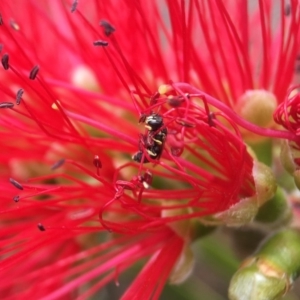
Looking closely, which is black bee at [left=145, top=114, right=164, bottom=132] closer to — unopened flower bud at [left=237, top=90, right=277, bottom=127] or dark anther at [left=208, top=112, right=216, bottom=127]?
dark anther at [left=208, top=112, right=216, bottom=127]

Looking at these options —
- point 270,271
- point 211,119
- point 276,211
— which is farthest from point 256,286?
point 211,119

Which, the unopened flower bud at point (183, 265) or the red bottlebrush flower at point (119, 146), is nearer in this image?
the red bottlebrush flower at point (119, 146)

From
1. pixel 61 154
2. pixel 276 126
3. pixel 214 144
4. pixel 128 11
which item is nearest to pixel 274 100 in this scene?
pixel 276 126

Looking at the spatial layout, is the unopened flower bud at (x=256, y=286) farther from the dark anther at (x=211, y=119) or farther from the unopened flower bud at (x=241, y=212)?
the dark anther at (x=211, y=119)

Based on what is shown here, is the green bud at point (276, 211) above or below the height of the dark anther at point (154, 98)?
below

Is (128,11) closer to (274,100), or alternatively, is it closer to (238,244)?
(274,100)

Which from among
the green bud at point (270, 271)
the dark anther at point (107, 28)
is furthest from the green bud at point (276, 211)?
the dark anther at point (107, 28)

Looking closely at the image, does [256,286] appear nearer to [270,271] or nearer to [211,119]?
[270,271]
